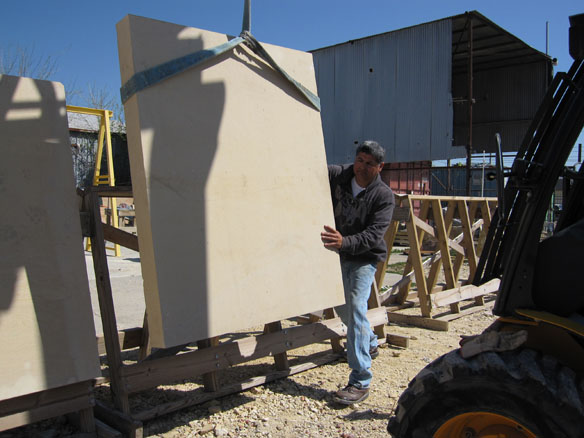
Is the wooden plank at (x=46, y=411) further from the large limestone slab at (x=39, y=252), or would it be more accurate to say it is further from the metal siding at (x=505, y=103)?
the metal siding at (x=505, y=103)

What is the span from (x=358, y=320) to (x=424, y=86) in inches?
449

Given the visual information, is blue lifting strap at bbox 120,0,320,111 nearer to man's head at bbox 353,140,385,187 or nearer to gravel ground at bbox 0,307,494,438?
man's head at bbox 353,140,385,187

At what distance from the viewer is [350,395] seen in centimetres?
353

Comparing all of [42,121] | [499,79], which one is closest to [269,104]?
[42,121]

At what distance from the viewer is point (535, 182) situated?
2135 millimetres

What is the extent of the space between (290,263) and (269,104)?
3.54ft

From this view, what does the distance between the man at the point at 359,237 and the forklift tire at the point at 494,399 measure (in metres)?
1.37

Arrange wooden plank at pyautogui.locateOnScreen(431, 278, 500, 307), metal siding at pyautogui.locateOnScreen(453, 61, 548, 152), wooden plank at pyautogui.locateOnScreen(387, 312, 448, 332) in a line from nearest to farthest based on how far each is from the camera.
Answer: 1. wooden plank at pyautogui.locateOnScreen(387, 312, 448, 332)
2. wooden plank at pyautogui.locateOnScreen(431, 278, 500, 307)
3. metal siding at pyautogui.locateOnScreen(453, 61, 548, 152)

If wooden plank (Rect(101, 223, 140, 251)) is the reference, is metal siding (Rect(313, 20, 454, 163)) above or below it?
above

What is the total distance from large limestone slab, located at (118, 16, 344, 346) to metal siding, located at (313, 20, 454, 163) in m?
10.9

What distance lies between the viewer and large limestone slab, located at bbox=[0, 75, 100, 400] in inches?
100

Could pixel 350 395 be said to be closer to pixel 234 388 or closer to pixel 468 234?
pixel 234 388

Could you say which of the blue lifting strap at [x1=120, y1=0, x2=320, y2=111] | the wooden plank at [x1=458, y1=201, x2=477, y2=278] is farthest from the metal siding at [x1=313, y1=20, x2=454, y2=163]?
the blue lifting strap at [x1=120, y1=0, x2=320, y2=111]

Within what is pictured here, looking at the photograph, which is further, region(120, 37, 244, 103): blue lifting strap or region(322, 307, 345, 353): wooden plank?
region(322, 307, 345, 353): wooden plank
